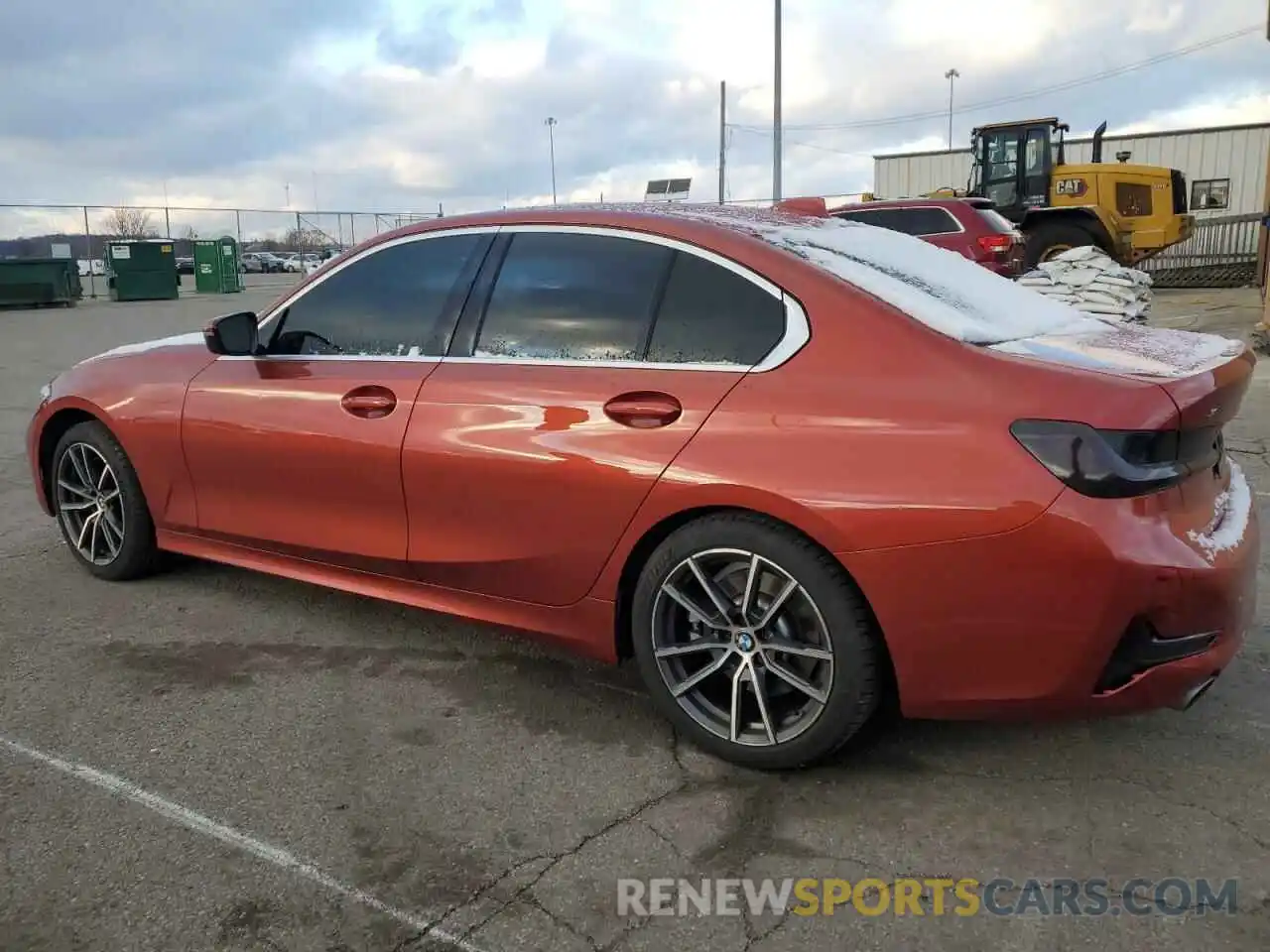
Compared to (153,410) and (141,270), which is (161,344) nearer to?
(153,410)

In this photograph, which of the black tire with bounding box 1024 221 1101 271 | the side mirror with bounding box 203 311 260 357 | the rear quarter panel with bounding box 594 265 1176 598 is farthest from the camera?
the black tire with bounding box 1024 221 1101 271

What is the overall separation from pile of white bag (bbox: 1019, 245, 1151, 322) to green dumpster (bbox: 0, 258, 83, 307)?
21.4 m

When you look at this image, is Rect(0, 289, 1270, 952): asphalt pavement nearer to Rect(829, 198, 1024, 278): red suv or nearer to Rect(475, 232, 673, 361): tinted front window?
Rect(475, 232, 673, 361): tinted front window

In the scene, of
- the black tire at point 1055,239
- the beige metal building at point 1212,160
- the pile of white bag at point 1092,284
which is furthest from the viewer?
the beige metal building at point 1212,160

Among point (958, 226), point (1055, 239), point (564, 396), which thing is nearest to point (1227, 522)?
point (564, 396)

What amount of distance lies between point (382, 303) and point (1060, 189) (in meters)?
19.5

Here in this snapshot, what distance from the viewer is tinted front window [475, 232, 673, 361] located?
10.4ft

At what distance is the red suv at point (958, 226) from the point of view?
1326 centimetres

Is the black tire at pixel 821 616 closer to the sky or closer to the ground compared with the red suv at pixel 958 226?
closer to the ground

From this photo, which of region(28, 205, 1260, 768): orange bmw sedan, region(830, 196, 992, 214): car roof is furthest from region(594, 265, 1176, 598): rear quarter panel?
region(830, 196, 992, 214): car roof

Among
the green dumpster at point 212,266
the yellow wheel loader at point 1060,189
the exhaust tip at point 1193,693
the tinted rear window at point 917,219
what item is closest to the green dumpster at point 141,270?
the green dumpster at point 212,266

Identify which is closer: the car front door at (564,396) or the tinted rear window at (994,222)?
the car front door at (564,396)

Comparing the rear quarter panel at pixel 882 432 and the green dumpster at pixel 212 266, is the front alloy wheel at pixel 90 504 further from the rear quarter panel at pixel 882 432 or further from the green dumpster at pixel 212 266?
the green dumpster at pixel 212 266

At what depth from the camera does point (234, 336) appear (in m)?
4.01
